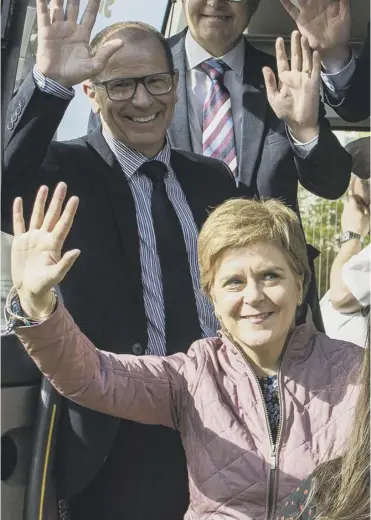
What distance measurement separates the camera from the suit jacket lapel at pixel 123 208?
98.7 inches

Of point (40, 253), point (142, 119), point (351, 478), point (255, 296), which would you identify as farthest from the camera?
point (142, 119)

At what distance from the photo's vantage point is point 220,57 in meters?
2.74

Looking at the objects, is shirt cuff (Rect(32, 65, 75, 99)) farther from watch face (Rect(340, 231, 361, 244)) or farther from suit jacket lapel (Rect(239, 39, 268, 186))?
watch face (Rect(340, 231, 361, 244))

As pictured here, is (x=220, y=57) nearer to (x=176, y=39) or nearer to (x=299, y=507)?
(x=176, y=39)

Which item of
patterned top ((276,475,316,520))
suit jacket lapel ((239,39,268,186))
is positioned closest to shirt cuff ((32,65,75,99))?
suit jacket lapel ((239,39,268,186))

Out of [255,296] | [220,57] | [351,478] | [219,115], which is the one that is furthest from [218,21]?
[351,478]

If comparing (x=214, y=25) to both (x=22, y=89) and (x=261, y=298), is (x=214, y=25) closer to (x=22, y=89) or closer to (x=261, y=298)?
(x=22, y=89)

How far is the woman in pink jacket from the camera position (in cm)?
223

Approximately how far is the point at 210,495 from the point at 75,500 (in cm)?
39

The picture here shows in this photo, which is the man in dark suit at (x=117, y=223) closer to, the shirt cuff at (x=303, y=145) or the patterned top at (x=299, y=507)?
the shirt cuff at (x=303, y=145)

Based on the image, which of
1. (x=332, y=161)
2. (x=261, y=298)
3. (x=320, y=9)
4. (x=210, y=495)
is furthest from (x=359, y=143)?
(x=210, y=495)

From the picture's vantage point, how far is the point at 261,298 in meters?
2.34

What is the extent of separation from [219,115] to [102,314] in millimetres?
629

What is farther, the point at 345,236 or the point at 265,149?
the point at 265,149
